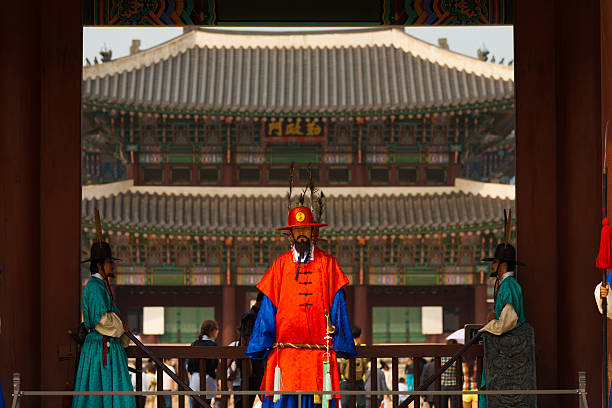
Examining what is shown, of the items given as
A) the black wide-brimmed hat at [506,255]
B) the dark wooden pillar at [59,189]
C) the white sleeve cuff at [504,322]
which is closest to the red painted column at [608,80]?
the white sleeve cuff at [504,322]

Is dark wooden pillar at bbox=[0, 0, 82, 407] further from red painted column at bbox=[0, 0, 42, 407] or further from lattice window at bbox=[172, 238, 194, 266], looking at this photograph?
lattice window at bbox=[172, 238, 194, 266]

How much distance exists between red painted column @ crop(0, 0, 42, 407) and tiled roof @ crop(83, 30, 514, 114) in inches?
456

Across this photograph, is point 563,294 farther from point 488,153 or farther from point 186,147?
point 488,153

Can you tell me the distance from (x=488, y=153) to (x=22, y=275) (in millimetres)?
16675

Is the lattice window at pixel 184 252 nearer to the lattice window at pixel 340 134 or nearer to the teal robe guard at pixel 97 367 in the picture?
the lattice window at pixel 340 134

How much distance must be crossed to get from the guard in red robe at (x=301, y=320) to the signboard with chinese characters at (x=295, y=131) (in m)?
12.9

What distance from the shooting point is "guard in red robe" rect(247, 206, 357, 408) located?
6160 millimetres

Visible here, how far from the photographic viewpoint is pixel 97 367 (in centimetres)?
675

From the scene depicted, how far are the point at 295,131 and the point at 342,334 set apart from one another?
520 inches

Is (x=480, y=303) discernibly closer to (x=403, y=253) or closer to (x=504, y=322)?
(x=403, y=253)

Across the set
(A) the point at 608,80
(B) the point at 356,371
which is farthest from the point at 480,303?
(A) the point at 608,80

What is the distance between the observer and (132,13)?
24.9ft

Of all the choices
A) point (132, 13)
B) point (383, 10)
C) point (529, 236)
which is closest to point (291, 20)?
point (383, 10)

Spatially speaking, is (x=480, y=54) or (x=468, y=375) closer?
(x=468, y=375)
